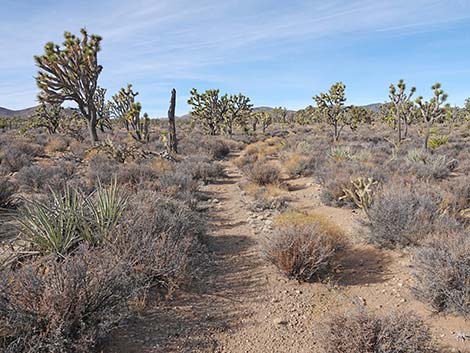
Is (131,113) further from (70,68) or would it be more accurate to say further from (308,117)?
(308,117)

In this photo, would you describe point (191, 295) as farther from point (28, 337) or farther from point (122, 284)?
point (28, 337)

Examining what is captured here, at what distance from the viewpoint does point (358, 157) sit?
12406 mm

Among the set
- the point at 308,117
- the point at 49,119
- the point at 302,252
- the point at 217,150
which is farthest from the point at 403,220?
the point at 308,117

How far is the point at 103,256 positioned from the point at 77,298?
0.91 meters

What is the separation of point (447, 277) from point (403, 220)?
5.95 feet

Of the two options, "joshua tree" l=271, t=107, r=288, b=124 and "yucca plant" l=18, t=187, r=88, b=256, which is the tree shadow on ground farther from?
"joshua tree" l=271, t=107, r=288, b=124

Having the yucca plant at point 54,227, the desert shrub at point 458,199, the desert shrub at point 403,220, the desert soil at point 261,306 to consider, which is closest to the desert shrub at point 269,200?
the desert soil at point 261,306

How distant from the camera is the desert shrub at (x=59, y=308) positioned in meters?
2.68

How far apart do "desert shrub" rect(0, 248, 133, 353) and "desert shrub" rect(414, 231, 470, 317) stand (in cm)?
347

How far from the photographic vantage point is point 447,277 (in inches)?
143

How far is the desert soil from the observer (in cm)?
327

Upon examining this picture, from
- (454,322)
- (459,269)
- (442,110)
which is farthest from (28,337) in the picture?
(442,110)

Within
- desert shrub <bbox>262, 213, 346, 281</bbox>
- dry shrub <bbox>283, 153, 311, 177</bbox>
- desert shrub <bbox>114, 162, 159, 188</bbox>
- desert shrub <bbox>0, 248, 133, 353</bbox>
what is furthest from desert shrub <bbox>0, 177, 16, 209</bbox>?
dry shrub <bbox>283, 153, 311, 177</bbox>

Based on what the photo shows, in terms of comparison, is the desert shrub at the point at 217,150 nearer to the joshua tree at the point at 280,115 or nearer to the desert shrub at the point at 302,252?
the desert shrub at the point at 302,252
